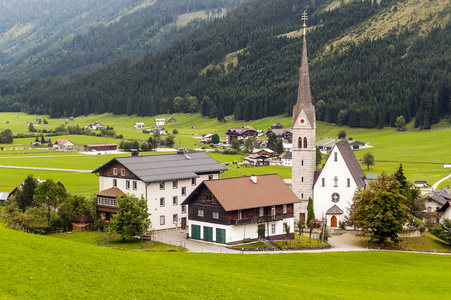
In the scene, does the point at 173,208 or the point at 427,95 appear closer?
the point at 173,208

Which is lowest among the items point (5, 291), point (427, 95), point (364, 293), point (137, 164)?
point (364, 293)

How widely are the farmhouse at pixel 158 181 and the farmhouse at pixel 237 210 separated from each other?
6067 millimetres

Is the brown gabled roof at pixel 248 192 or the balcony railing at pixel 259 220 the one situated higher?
the brown gabled roof at pixel 248 192

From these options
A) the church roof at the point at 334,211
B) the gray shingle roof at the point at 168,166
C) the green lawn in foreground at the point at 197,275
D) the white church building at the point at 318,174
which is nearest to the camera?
the green lawn in foreground at the point at 197,275

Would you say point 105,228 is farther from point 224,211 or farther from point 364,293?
point 364,293

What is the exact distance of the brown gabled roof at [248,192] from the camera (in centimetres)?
6481

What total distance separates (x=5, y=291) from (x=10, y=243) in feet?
23.9

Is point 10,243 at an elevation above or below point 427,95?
below

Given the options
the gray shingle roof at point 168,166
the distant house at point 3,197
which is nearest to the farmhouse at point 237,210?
the gray shingle roof at point 168,166

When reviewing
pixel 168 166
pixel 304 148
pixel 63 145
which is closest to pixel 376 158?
pixel 304 148

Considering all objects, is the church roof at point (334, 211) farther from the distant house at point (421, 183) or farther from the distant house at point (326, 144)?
the distant house at point (326, 144)

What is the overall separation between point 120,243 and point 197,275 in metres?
23.6

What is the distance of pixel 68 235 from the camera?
65.4 metres

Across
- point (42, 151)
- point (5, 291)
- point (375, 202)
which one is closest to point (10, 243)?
point (5, 291)
